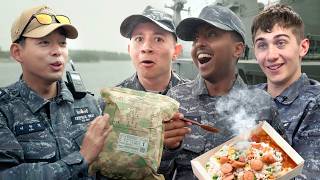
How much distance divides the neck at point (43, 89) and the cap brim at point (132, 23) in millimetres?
778

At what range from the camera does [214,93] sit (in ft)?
6.82

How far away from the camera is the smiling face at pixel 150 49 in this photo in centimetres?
245

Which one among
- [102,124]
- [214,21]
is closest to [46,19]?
[102,124]

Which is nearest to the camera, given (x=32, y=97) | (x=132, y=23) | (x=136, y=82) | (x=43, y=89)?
(x=32, y=97)

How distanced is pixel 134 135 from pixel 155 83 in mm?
1069

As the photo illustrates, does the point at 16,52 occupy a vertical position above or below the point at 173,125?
above

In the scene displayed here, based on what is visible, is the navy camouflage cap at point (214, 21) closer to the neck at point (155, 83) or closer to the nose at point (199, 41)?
the nose at point (199, 41)

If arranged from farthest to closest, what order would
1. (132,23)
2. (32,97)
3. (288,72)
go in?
(132,23) → (288,72) → (32,97)

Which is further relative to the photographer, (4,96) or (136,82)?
(136,82)

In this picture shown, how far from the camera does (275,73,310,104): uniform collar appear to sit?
210 cm

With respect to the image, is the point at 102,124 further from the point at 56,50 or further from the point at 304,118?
the point at 304,118

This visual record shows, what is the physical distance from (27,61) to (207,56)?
1.01m

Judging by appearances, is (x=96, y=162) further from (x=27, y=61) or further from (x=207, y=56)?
(x=207, y=56)

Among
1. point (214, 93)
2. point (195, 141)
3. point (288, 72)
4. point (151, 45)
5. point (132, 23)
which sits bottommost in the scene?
point (195, 141)
